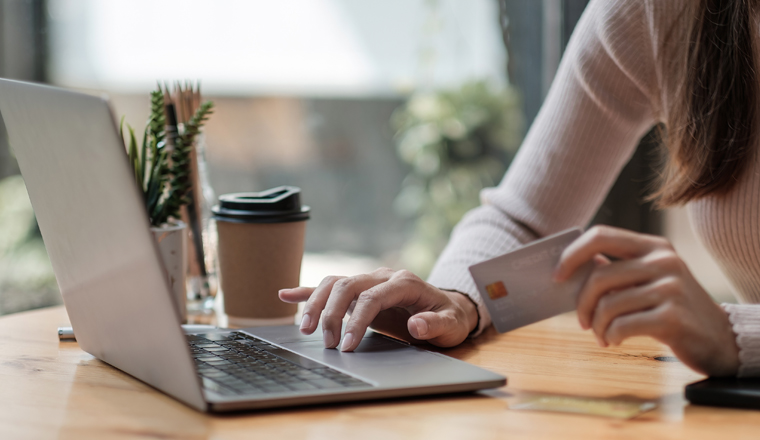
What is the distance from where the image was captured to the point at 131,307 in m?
0.50

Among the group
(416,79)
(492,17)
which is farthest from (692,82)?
(416,79)

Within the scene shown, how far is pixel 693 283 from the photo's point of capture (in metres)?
0.53

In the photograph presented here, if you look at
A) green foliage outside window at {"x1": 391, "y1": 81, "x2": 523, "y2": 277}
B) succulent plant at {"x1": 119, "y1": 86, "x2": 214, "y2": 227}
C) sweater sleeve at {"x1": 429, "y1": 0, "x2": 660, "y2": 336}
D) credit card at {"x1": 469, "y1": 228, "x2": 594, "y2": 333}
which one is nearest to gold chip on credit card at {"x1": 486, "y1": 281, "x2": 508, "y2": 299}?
credit card at {"x1": 469, "y1": 228, "x2": 594, "y2": 333}

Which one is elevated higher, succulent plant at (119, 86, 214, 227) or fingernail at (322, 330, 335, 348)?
succulent plant at (119, 86, 214, 227)

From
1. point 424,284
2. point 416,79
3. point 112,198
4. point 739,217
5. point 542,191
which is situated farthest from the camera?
point 416,79

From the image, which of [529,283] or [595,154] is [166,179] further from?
[595,154]

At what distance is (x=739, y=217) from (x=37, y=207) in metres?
0.78

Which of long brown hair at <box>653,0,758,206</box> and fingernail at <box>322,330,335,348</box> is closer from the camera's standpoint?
fingernail at <box>322,330,335,348</box>

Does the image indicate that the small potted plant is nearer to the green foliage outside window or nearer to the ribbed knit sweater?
the ribbed knit sweater

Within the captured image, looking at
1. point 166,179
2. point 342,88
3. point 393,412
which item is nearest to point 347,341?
point 393,412

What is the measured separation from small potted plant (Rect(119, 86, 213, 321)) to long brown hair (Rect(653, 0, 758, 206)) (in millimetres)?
582

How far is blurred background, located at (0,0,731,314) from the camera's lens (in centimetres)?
228

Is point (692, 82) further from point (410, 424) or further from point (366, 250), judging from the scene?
point (366, 250)

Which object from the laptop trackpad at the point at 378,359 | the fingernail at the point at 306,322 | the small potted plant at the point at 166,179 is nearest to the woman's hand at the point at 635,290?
the laptop trackpad at the point at 378,359
